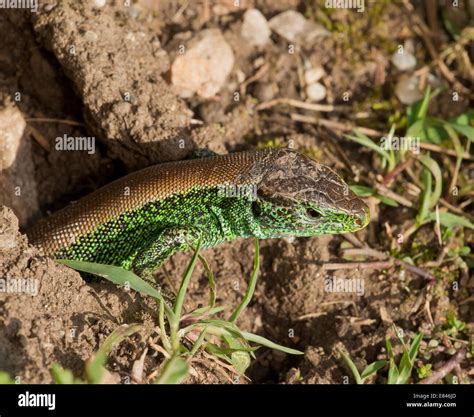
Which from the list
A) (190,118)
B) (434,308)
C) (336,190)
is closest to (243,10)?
(190,118)

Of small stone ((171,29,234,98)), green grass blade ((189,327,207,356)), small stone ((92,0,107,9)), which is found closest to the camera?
green grass blade ((189,327,207,356))

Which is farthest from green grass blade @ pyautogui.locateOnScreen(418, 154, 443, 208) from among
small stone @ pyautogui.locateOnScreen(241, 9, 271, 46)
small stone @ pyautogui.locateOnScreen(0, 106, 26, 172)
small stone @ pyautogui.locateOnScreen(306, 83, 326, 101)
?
small stone @ pyautogui.locateOnScreen(0, 106, 26, 172)

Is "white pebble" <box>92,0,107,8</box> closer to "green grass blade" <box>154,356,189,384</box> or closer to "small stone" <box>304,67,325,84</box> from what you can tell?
"small stone" <box>304,67,325,84</box>

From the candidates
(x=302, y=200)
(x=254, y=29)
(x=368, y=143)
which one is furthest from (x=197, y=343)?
(x=254, y=29)

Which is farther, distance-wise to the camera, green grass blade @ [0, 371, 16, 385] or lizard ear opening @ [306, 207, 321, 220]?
lizard ear opening @ [306, 207, 321, 220]
